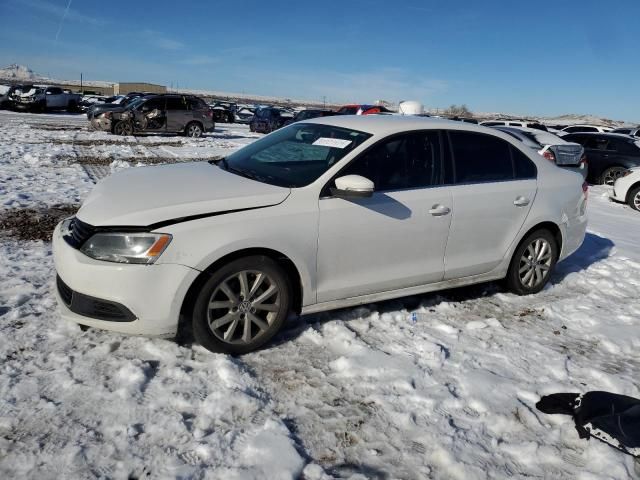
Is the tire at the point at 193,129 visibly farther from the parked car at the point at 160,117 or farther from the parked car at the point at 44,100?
the parked car at the point at 44,100

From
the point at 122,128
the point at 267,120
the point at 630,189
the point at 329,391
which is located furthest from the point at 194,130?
the point at 329,391

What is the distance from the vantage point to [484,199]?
4.48 m

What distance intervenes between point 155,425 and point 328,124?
2786mm

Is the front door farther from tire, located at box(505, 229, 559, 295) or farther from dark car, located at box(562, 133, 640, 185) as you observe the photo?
dark car, located at box(562, 133, 640, 185)

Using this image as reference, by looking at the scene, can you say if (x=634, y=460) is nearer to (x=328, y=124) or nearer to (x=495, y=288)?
(x=495, y=288)

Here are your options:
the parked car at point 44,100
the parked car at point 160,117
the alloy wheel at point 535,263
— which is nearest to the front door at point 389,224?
the alloy wheel at point 535,263

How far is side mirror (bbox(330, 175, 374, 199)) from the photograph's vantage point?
11.7ft

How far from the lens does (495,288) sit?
5352 mm

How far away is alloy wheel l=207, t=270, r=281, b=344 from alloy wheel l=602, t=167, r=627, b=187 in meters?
13.1

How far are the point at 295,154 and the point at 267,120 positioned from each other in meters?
24.4

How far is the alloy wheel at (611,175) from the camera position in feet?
45.3

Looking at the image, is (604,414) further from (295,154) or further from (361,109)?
(361,109)

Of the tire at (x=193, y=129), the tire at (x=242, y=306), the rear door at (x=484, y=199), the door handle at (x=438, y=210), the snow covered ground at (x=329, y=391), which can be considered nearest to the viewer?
the snow covered ground at (x=329, y=391)

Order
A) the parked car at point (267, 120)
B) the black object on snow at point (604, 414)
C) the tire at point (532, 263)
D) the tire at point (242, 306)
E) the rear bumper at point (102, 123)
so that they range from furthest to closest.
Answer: the parked car at point (267, 120)
the rear bumper at point (102, 123)
the tire at point (532, 263)
the tire at point (242, 306)
the black object on snow at point (604, 414)
